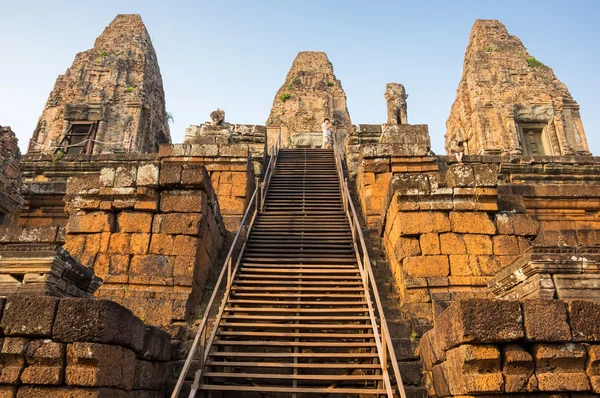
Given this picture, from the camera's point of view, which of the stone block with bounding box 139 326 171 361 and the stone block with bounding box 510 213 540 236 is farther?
the stone block with bounding box 510 213 540 236

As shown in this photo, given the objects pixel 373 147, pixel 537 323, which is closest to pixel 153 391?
pixel 537 323

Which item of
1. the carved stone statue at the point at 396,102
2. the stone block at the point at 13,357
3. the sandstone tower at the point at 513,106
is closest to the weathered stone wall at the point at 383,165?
the carved stone statue at the point at 396,102

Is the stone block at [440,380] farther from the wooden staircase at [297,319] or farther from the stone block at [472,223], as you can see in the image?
the stone block at [472,223]

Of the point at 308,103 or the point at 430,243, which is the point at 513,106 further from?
the point at 430,243

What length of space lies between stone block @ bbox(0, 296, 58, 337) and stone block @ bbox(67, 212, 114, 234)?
276cm

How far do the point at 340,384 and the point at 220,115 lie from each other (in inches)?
348

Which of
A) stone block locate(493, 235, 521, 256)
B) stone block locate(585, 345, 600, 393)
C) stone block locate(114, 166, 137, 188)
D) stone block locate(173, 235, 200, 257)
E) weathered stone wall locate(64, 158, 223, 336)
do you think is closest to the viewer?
stone block locate(585, 345, 600, 393)

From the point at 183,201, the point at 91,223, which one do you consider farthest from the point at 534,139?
the point at 91,223

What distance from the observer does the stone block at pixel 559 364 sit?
3432mm

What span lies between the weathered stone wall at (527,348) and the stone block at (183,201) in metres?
3.93

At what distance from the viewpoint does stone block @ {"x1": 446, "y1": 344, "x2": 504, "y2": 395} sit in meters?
3.43

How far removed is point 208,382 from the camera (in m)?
4.48

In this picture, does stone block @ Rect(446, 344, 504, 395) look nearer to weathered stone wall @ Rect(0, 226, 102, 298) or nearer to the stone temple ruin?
the stone temple ruin

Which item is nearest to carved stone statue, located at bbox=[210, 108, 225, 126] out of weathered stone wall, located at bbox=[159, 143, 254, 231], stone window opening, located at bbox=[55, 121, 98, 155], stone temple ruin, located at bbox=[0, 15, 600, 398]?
stone temple ruin, located at bbox=[0, 15, 600, 398]
